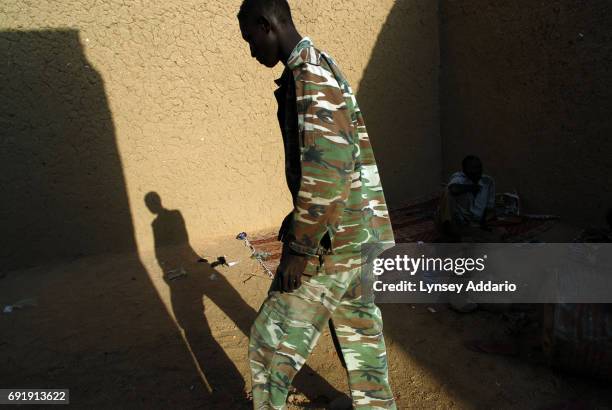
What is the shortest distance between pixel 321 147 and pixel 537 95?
424 centimetres

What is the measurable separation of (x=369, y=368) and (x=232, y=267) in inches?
99.6

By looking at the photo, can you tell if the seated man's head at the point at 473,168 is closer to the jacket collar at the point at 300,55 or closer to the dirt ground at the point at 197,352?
the dirt ground at the point at 197,352

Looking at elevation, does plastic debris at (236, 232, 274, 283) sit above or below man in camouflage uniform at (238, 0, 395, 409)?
below

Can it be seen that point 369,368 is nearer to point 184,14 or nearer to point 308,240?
point 308,240

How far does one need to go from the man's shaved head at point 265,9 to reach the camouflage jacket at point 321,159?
0.38ft

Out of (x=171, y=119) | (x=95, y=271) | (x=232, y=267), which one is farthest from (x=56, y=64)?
(x=232, y=267)

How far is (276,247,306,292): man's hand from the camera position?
1387 millimetres

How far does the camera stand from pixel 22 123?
12.8 ft

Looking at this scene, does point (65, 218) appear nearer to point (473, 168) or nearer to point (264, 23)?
point (264, 23)

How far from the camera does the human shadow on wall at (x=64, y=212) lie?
3012mm

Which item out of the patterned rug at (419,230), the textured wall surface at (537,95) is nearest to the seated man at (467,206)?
the patterned rug at (419,230)

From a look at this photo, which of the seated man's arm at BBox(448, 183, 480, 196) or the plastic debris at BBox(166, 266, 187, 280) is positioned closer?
the seated man's arm at BBox(448, 183, 480, 196)

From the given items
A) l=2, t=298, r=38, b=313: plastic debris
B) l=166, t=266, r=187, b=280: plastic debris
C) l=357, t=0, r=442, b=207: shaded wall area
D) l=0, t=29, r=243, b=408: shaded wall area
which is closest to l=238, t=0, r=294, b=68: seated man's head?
l=0, t=29, r=243, b=408: shaded wall area

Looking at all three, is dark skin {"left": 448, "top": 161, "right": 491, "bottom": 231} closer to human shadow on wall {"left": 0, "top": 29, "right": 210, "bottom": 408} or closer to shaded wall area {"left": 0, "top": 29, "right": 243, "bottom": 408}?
shaded wall area {"left": 0, "top": 29, "right": 243, "bottom": 408}
